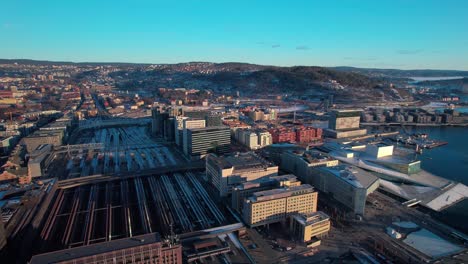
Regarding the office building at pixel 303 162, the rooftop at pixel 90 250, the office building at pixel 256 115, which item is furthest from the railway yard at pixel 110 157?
the office building at pixel 256 115

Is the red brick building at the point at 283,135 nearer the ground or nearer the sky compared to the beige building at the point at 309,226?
nearer the sky

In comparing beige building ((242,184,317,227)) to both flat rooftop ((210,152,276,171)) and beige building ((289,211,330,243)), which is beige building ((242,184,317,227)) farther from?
flat rooftop ((210,152,276,171))

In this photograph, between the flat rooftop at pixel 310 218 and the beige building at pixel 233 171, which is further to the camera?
the beige building at pixel 233 171

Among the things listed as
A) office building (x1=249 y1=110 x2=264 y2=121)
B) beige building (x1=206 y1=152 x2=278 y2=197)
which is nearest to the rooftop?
beige building (x1=206 y1=152 x2=278 y2=197)

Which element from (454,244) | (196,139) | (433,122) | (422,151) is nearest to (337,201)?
(454,244)

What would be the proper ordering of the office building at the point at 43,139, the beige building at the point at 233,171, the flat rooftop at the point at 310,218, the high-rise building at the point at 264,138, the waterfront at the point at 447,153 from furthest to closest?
1. the high-rise building at the point at 264,138
2. the office building at the point at 43,139
3. the waterfront at the point at 447,153
4. the beige building at the point at 233,171
5. the flat rooftop at the point at 310,218

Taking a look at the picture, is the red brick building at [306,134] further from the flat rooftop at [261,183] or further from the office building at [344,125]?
the flat rooftop at [261,183]

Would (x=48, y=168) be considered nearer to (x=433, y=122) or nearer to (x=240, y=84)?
(x=433, y=122)
